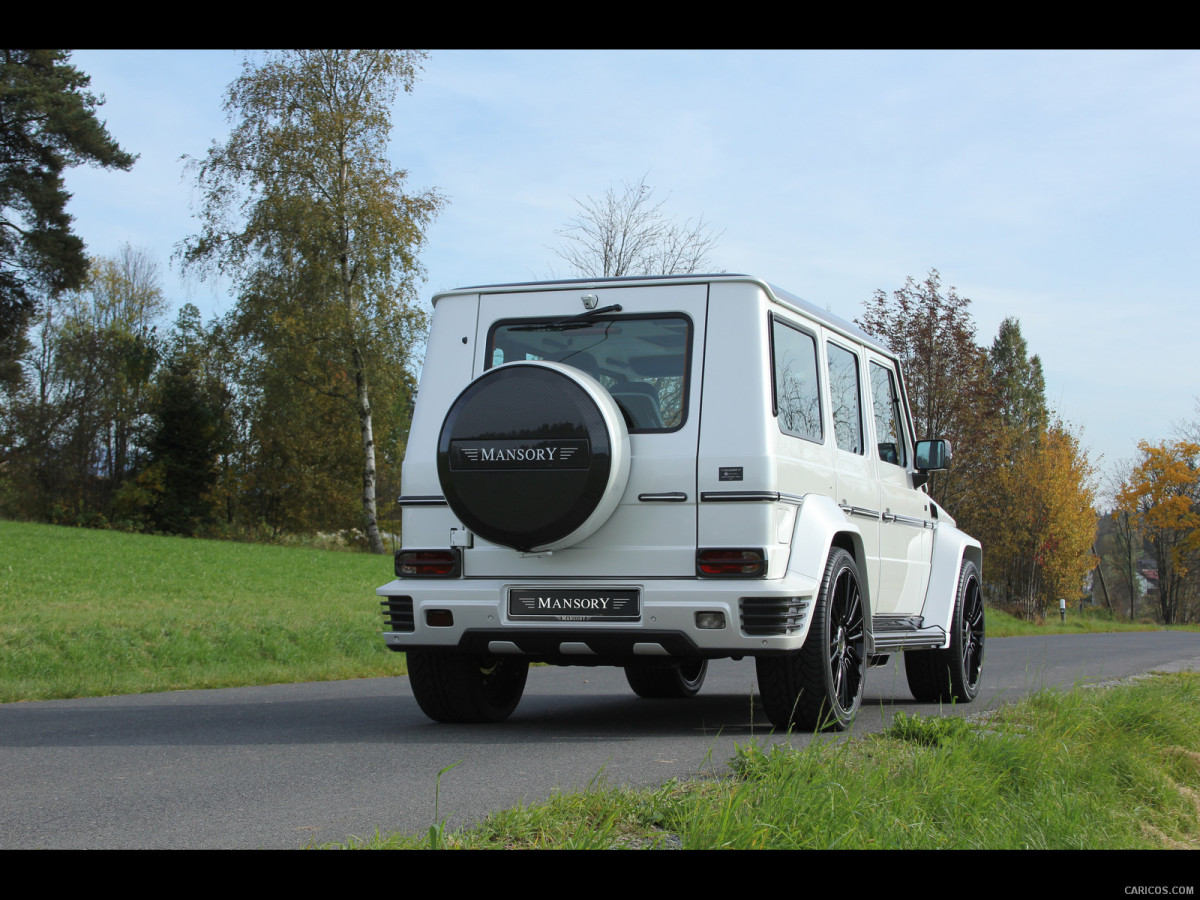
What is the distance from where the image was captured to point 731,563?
630 cm

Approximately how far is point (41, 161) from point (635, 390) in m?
33.0

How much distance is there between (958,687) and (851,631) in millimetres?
2537

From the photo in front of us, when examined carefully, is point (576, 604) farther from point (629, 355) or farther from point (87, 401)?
point (87, 401)

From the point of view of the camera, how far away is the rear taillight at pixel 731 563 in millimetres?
6250

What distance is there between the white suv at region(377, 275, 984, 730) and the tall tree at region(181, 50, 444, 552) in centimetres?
3086

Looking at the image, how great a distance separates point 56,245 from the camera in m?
34.2

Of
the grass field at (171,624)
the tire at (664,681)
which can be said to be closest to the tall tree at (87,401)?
the grass field at (171,624)

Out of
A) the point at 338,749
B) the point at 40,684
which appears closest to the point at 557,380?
the point at 338,749

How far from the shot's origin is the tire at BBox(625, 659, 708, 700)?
365 inches

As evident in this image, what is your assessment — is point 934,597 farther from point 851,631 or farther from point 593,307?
point 593,307

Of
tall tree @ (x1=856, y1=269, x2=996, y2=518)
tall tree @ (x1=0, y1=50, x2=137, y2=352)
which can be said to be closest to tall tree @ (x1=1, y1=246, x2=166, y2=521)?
tall tree @ (x1=0, y1=50, x2=137, y2=352)

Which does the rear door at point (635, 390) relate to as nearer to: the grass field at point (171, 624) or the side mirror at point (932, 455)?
the side mirror at point (932, 455)

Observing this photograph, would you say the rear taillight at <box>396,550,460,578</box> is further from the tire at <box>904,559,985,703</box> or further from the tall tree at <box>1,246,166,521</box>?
the tall tree at <box>1,246,166,521</box>
